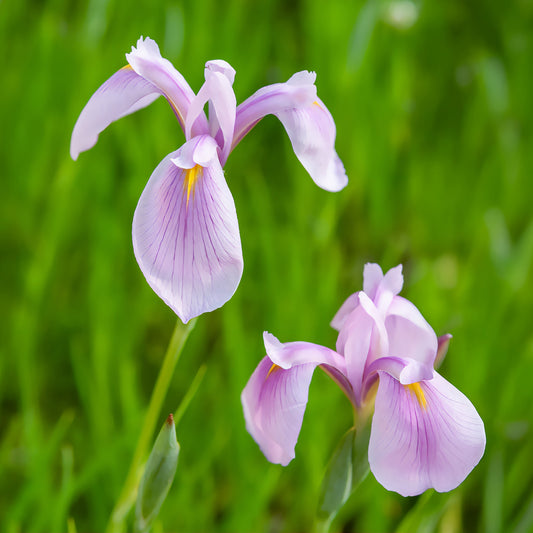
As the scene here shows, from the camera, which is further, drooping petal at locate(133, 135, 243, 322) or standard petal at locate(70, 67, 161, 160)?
standard petal at locate(70, 67, 161, 160)

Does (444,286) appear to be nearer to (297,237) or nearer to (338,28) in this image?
(297,237)

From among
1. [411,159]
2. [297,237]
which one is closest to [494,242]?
[411,159]

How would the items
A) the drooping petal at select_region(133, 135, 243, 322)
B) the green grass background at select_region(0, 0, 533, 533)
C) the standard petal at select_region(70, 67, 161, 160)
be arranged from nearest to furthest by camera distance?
the drooping petal at select_region(133, 135, 243, 322)
the standard petal at select_region(70, 67, 161, 160)
the green grass background at select_region(0, 0, 533, 533)

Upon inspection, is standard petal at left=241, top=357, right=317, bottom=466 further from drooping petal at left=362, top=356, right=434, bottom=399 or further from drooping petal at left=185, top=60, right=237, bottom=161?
drooping petal at left=185, top=60, right=237, bottom=161

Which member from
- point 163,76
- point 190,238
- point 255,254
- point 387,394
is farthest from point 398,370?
point 255,254

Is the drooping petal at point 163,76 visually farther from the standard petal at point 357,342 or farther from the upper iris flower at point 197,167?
the standard petal at point 357,342

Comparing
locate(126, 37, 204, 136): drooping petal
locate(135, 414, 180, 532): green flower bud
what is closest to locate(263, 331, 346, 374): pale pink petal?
locate(135, 414, 180, 532): green flower bud

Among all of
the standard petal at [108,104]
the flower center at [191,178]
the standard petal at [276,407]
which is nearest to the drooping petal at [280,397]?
the standard petal at [276,407]
